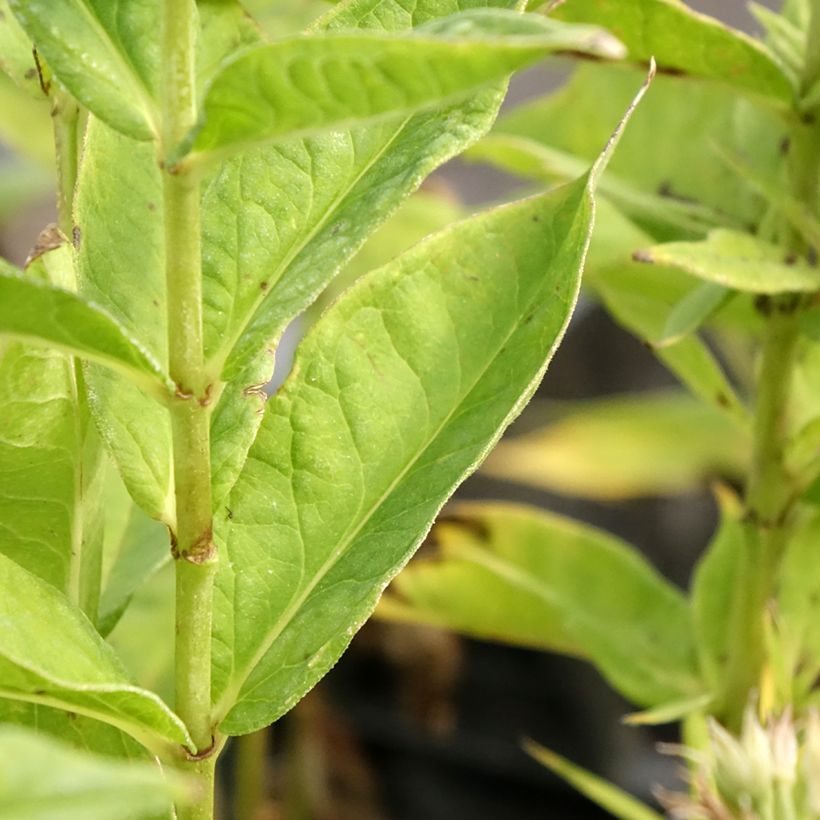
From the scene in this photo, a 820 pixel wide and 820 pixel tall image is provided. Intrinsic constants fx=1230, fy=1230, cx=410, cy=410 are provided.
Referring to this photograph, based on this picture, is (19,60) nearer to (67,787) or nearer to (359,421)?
(359,421)

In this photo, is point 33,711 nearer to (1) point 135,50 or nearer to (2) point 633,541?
(1) point 135,50

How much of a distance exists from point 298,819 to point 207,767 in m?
0.99

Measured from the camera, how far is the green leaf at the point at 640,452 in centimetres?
138

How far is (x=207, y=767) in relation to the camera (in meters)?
0.42

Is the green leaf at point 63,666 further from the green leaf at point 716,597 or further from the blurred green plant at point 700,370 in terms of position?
the green leaf at point 716,597

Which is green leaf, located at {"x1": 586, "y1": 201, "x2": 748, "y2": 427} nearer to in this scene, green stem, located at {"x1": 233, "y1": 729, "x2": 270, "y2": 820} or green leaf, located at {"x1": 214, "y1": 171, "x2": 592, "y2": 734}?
green leaf, located at {"x1": 214, "y1": 171, "x2": 592, "y2": 734}

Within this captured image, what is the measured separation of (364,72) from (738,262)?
31cm

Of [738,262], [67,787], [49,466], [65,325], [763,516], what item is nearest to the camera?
[67,787]

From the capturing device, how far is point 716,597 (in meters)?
0.73

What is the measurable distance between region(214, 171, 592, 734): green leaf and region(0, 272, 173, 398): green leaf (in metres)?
0.09

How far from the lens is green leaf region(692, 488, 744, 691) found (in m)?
0.72

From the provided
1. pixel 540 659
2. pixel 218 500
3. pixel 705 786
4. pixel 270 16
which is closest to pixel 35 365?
pixel 218 500

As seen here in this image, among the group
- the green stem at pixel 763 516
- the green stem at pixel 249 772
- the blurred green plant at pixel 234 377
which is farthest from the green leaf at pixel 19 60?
the green stem at pixel 249 772

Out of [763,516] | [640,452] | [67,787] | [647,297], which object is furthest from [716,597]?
[640,452]
